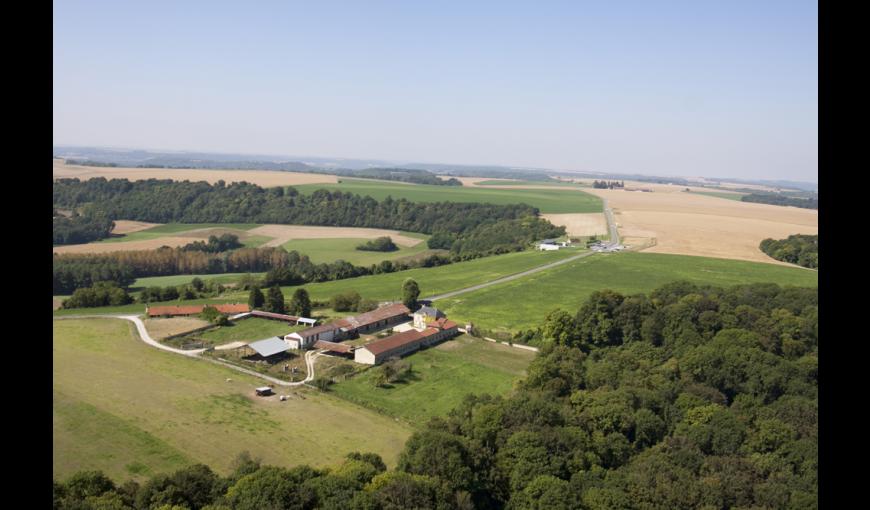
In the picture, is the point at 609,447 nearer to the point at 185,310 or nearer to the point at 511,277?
the point at 185,310

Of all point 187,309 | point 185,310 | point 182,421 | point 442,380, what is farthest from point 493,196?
point 182,421

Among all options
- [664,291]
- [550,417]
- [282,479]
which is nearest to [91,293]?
[282,479]

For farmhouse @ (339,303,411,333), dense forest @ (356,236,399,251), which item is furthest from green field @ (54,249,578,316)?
dense forest @ (356,236,399,251)

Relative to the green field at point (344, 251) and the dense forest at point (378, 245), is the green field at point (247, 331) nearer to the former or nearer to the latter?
the green field at point (344, 251)

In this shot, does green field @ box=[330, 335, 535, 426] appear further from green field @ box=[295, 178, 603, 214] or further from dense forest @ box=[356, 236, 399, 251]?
green field @ box=[295, 178, 603, 214]

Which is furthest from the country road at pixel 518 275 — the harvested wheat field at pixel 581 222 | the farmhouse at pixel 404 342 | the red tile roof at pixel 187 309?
the red tile roof at pixel 187 309

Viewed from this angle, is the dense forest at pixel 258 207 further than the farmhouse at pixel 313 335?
Yes
